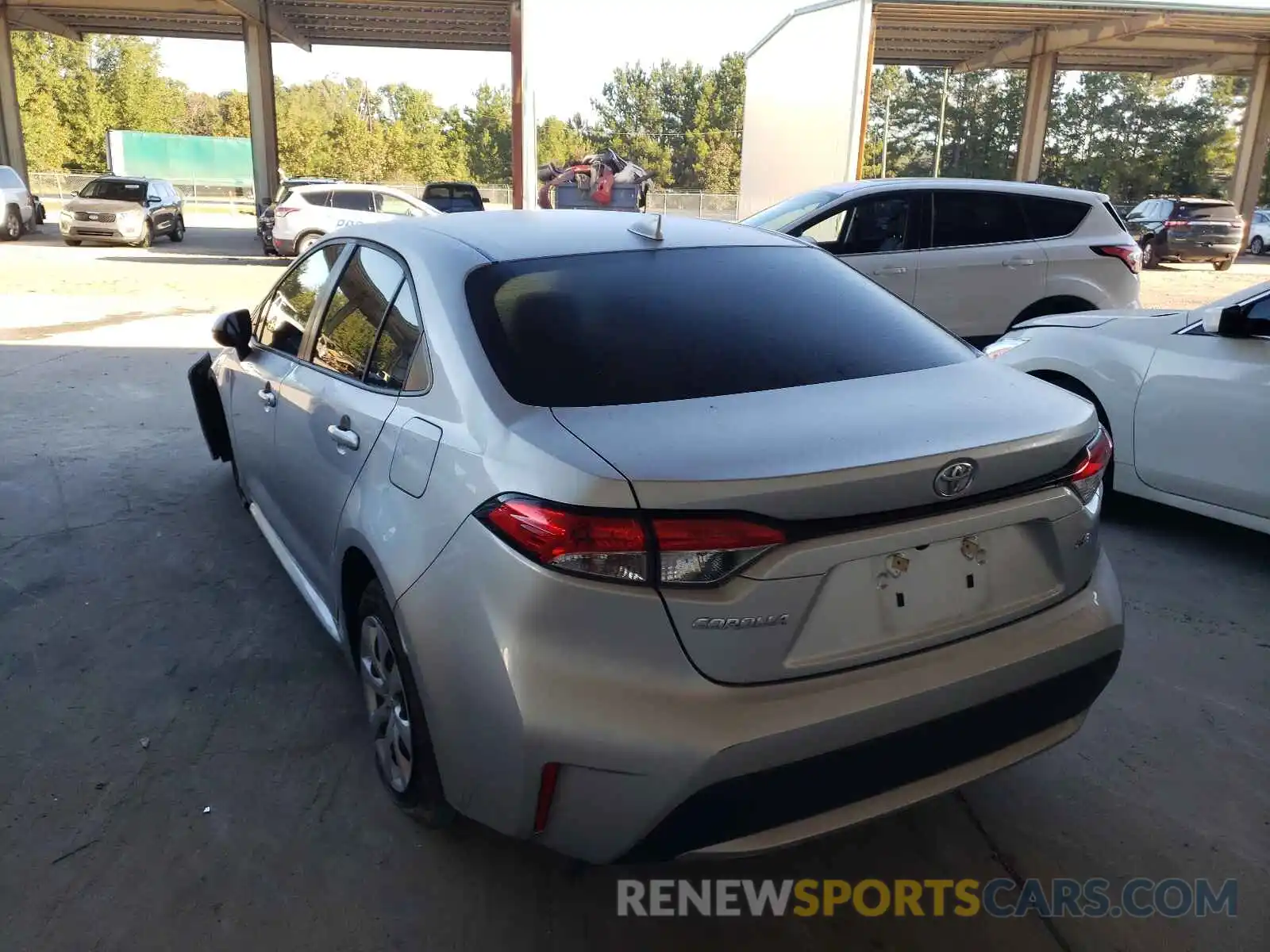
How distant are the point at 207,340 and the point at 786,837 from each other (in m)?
9.99

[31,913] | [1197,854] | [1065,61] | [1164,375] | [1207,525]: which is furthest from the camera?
[1065,61]

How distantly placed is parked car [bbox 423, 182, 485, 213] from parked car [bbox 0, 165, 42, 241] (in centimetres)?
939

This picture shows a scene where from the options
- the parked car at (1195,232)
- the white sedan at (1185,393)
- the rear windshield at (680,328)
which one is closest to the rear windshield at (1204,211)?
the parked car at (1195,232)

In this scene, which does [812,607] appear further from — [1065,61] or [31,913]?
[1065,61]

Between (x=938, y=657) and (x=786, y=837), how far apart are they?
0.50 m

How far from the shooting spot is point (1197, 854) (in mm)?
2521

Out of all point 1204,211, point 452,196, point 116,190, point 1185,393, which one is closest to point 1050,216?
point 1185,393

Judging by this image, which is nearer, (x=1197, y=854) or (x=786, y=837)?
(x=786, y=837)

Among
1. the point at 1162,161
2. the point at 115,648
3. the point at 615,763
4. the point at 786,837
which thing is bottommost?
the point at 115,648

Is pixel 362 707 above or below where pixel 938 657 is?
below

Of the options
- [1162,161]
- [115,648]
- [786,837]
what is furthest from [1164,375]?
[1162,161]

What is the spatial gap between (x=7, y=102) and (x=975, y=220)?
2839 centimetres

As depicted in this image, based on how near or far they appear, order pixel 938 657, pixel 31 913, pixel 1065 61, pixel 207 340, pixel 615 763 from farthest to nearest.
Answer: pixel 1065 61 < pixel 207 340 < pixel 31 913 < pixel 938 657 < pixel 615 763

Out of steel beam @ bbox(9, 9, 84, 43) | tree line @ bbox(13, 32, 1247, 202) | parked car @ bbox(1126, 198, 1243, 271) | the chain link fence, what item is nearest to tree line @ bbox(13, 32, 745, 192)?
tree line @ bbox(13, 32, 1247, 202)
